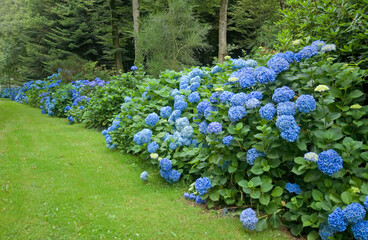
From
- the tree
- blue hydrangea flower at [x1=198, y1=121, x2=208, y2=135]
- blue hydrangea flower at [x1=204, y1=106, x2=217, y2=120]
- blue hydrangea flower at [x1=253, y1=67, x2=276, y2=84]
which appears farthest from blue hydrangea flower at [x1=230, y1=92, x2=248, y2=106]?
the tree

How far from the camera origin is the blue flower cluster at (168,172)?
3.39 meters

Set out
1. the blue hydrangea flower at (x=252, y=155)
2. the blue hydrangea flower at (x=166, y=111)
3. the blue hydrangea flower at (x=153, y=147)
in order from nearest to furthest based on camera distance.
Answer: the blue hydrangea flower at (x=252, y=155), the blue hydrangea flower at (x=153, y=147), the blue hydrangea flower at (x=166, y=111)

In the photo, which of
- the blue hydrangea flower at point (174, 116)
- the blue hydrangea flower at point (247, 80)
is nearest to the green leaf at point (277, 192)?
the blue hydrangea flower at point (247, 80)

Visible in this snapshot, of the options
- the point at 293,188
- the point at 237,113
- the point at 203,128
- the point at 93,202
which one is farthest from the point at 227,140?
the point at 93,202

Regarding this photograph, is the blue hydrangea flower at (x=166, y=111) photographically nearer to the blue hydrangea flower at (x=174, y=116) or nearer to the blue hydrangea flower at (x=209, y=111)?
the blue hydrangea flower at (x=174, y=116)

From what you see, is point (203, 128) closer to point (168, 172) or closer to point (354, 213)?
point (168, 172)

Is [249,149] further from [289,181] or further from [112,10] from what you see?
[112,10]

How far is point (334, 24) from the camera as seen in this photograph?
9.76 ft

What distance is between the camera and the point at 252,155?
103 inches

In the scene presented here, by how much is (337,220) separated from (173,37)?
38.8ft

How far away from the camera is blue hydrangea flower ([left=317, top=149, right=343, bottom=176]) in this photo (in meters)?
2.17

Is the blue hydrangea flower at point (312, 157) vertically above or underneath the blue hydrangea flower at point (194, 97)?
above

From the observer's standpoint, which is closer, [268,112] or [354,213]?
[354,213]

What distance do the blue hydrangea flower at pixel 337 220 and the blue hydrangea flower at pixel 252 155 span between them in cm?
78
